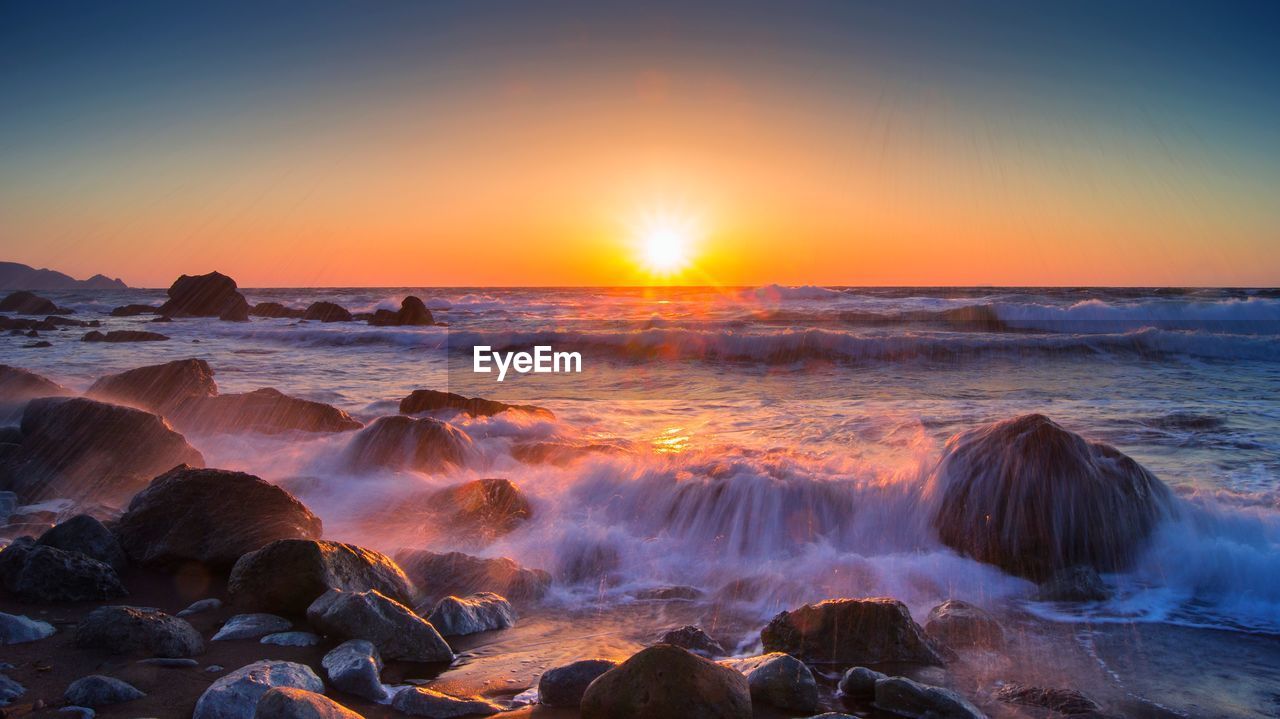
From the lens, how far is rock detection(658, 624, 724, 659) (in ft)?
12.3

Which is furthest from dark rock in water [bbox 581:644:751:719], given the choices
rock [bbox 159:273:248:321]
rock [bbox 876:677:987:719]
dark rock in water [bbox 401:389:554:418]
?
rock [bbox 159:273:248:321]

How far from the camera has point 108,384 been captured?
1049 centimetres

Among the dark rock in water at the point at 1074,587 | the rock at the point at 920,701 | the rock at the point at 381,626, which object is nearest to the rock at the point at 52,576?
the rock at the point at 381,626

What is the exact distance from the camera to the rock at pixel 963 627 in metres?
3.94

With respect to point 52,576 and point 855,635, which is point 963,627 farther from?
point 52,576

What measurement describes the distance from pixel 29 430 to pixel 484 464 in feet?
12.8

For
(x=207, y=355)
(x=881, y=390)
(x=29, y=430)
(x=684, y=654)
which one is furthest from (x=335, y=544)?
(x=207, y=355)

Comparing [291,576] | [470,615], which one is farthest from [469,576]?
[291,576]

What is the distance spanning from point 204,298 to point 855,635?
40.5 metres

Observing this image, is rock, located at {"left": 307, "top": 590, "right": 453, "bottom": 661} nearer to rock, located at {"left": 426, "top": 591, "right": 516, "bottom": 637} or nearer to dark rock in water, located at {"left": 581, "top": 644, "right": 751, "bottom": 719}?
rock, located at {"left": 426, "top": 591, "right": 516, "bottom": 637}

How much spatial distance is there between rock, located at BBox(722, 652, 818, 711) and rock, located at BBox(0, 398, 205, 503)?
5.48m

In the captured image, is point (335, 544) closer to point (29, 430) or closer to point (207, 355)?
point (29, 430)

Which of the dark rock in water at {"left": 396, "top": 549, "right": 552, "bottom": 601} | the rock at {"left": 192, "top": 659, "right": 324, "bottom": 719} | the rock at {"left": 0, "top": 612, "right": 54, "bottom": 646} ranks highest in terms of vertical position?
the rock at {"left": 192, "top": 659, "right": 324, "bottom": 719}

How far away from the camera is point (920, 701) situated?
311 cm
